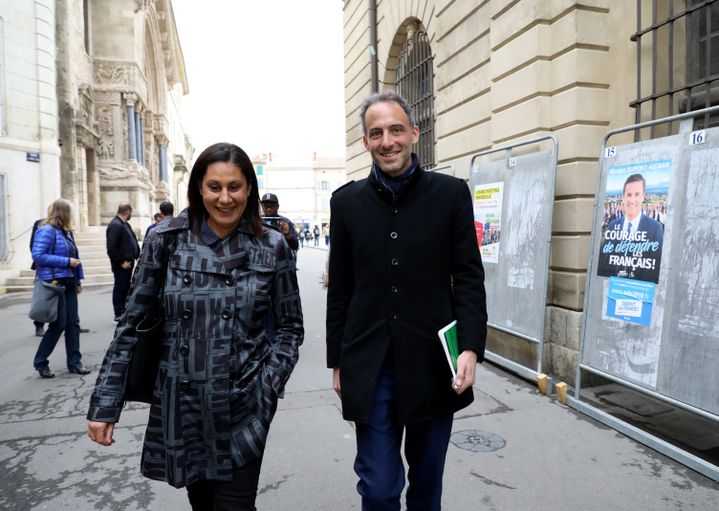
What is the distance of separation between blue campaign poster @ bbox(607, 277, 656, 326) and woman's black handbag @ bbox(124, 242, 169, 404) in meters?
3.51

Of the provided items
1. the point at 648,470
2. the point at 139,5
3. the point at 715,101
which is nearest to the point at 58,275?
the point at 648,470

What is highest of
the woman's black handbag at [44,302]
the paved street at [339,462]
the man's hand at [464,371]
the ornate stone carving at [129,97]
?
the ornate stone carving at [129,97]

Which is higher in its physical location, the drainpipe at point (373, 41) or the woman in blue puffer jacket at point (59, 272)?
the drainpipe at point (373, 41)

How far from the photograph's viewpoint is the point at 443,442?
207 cm

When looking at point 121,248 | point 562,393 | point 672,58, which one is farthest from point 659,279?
point 121,248

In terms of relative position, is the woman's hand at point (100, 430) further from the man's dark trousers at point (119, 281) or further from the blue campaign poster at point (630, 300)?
the man's dark trousers at point (119, 281)

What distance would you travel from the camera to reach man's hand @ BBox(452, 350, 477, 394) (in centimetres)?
193

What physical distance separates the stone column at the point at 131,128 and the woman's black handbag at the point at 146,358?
22.6m

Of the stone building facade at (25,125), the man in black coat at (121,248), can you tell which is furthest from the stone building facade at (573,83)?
the stone building facade at (25,125)

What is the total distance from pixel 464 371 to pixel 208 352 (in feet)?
3.26

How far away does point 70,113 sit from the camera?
54.9 ft

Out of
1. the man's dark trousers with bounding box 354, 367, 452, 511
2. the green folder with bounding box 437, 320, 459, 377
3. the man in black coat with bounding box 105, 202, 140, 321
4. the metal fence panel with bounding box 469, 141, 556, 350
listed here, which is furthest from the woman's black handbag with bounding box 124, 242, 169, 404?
the man in black coat with bounding box 105, 202, 140, 321

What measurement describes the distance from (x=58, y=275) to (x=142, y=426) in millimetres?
2429

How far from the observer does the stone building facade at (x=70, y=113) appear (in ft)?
46.4
